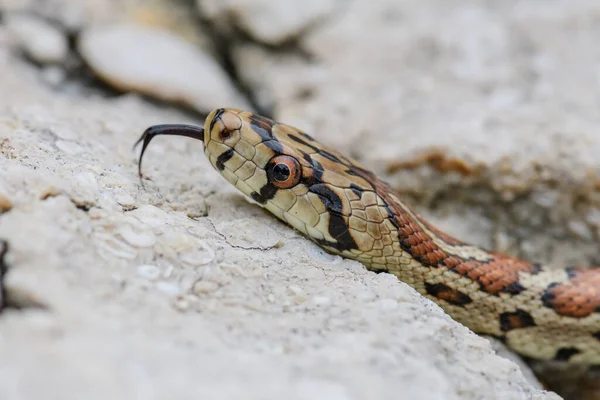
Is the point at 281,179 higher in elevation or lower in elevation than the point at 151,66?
lower

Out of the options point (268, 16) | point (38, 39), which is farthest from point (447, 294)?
point (38, 39)

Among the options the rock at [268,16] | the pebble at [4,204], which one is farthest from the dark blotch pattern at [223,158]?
the rock at [268,16]

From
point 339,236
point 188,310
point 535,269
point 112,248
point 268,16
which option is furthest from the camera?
point 268,16

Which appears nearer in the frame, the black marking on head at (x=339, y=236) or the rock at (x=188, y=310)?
the rock at (x=188, y=310)

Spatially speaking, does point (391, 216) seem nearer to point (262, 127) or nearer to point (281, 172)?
point (281, 172)

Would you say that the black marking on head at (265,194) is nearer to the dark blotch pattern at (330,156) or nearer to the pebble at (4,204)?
→ the dark blotch pattern at (330,156)

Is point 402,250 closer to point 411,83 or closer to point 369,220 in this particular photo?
point 369,220

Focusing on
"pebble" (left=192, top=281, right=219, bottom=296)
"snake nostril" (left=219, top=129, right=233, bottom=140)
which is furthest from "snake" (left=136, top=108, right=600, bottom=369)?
"pebble" (left=192, top=281, right=219, bottom=296)
